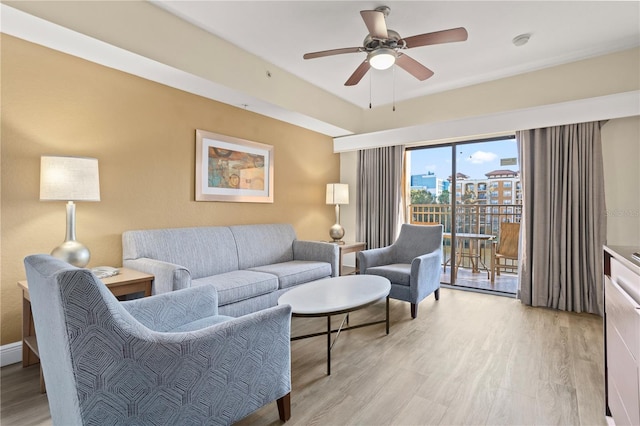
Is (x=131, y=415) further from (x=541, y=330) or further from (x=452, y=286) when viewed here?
(x=452, y=286)

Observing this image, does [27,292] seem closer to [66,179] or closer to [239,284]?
[66,179]

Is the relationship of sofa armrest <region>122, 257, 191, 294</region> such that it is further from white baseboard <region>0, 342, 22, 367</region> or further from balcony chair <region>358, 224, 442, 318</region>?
balcony chair <region>358, 224, 442, 318</region>

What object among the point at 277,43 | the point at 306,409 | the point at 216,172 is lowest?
the point at 306,409

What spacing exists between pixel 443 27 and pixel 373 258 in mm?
2344

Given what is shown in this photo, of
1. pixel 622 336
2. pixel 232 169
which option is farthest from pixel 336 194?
pixel 622 336

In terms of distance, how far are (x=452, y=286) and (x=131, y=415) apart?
407 centimetres

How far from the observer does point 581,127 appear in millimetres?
3234

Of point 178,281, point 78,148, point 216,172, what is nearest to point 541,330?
point 178,281

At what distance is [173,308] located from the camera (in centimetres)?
174

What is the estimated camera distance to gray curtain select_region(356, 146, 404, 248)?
15.1 ft

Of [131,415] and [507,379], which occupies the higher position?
[131,415]

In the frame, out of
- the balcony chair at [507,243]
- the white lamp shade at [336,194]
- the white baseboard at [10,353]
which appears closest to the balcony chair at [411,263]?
the white lamp shade at [336,194]

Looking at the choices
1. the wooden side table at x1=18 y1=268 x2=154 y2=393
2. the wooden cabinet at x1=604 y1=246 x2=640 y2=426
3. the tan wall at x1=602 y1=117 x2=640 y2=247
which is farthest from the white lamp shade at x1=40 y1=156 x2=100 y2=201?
the tan wall at x1=602 y1=117 x2=640 y2=247

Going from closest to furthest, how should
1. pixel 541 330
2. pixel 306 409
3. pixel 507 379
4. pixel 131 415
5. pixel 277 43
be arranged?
pixel 131 415, pixel 306 409, pixel 507 379, pixel 541 330, pixel 277 43
